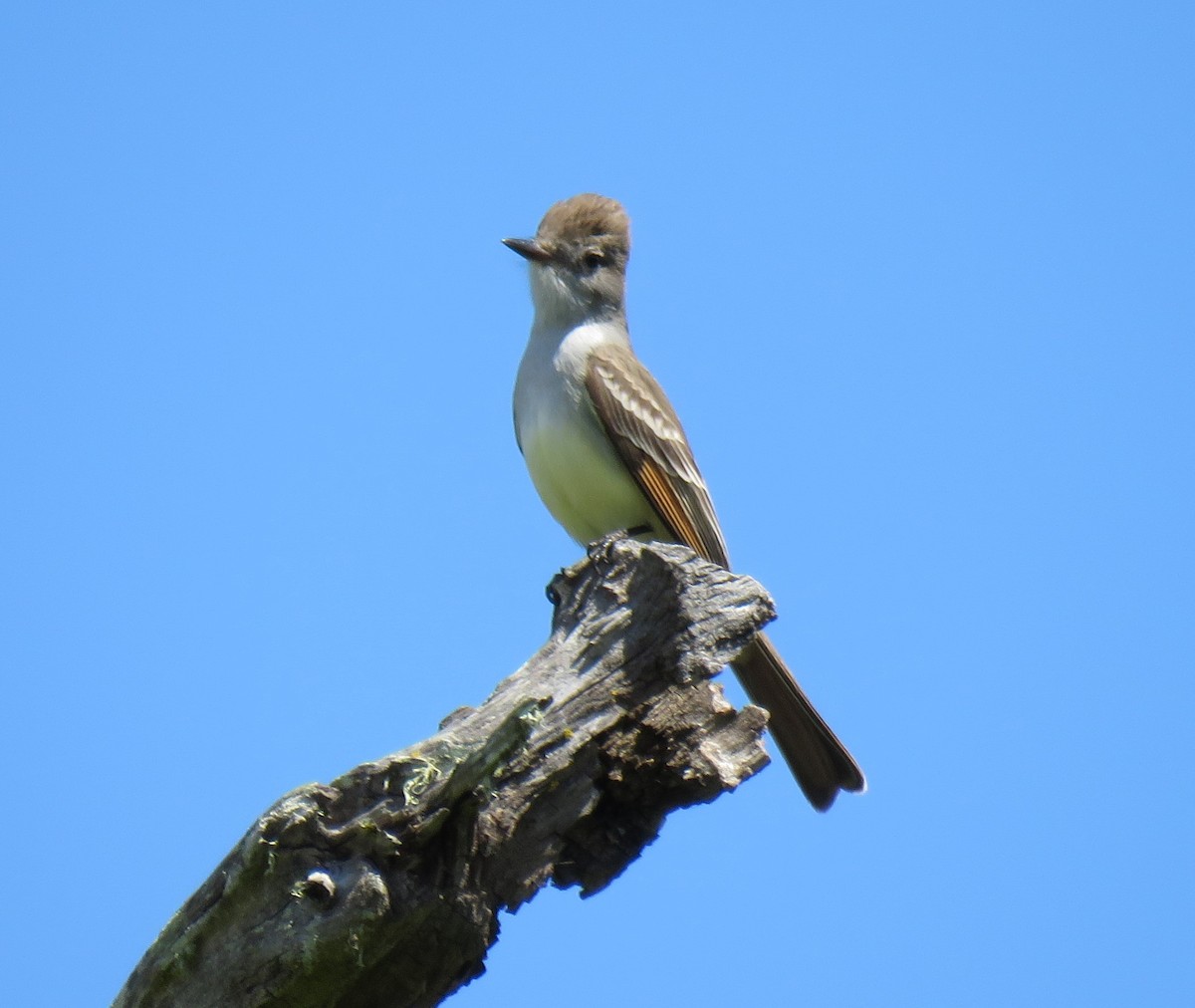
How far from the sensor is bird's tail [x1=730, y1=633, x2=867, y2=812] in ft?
24.8

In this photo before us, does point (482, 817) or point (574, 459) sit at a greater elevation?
point (574, 459)

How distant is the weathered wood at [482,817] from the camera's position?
4.47m

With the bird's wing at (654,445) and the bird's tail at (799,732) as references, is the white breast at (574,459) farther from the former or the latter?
the bird's tail at (799,732)

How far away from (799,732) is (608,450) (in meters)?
1.88

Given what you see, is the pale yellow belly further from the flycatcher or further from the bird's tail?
the bird's tail

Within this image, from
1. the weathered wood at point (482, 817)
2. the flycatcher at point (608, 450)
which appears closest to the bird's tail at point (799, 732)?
the flycatcher at point (608, 450)

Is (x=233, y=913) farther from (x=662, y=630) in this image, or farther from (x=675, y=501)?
(x=675, y=501)

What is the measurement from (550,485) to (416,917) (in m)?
4.07

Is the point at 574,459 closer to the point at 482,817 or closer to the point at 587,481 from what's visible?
the point at 587,481

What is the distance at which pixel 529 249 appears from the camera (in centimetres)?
909

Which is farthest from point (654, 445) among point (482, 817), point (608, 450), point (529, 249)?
point (482, 817)

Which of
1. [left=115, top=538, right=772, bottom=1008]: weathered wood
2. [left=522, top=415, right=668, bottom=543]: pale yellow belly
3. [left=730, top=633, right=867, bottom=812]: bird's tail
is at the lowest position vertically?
[left=115, top=538, right=772, bottom=1008]: weathered wood

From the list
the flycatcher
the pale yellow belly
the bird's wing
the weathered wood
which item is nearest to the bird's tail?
the flycatcher

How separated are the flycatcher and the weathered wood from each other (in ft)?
8.46
